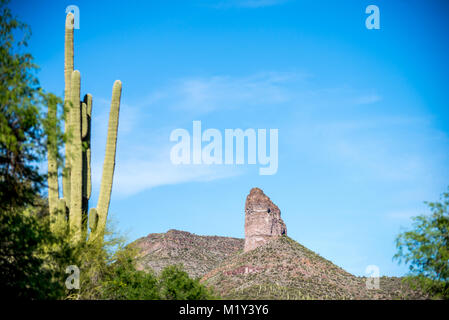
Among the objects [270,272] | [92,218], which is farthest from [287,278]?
[92,218]

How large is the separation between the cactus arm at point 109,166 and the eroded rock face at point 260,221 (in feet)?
219

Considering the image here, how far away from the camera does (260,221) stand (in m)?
96.2

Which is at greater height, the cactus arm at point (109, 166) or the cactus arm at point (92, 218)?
the cactus arm at point (109, 166)

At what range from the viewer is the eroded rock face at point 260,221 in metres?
95.2

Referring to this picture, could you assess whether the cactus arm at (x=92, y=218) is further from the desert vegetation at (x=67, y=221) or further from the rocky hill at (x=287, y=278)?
the rocky hill at (x=287, y=278)

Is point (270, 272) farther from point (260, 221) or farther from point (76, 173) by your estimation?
point (76, 173)

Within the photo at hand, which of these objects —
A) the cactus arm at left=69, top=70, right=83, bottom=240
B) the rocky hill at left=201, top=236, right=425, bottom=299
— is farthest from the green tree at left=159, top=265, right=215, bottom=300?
the rocky hill at left=201, top=236, right=425, bottom=299

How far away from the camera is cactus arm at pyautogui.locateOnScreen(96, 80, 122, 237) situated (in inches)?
1198

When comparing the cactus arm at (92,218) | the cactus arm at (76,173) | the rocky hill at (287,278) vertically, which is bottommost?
the rocky hill at (287,278)

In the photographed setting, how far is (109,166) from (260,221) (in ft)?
223

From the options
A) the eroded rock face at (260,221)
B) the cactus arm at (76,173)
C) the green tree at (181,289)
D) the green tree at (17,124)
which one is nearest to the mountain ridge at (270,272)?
the eroded rock face at (260,221)
